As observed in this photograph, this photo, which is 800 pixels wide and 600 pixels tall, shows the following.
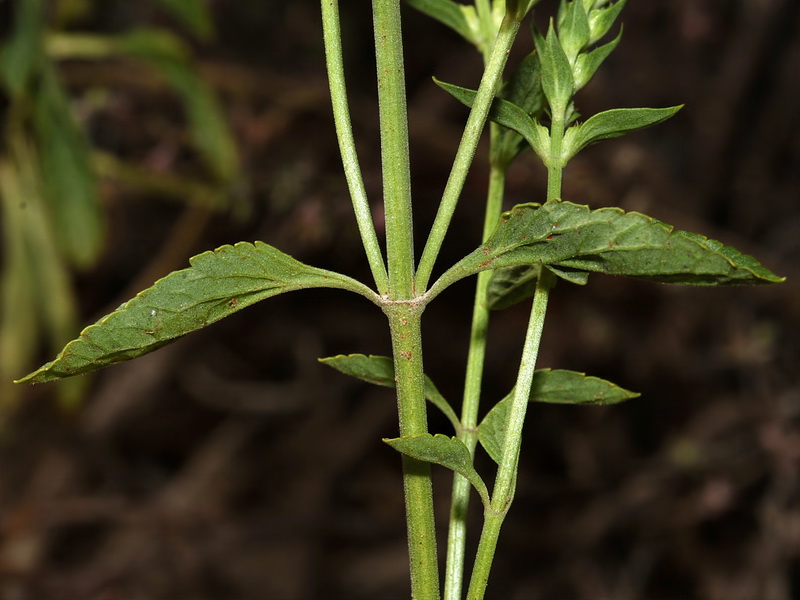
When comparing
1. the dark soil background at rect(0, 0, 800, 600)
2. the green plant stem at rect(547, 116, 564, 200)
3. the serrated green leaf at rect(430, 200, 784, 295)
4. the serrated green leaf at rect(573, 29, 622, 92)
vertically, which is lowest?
the dark soil background at rect(0, 0, 800, 600)

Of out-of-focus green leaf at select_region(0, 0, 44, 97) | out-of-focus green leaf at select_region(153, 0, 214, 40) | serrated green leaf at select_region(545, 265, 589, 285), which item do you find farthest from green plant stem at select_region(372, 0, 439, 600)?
out-of-focus green leaf at select_region(153, 0, 214, 40)

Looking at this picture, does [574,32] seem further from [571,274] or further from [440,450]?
[440,450]

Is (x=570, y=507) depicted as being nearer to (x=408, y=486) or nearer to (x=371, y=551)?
(x=371, y=551)

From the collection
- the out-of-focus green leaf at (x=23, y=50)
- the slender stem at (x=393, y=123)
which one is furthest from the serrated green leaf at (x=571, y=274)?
the out-of-focus green leaf at (x=23, y=50)

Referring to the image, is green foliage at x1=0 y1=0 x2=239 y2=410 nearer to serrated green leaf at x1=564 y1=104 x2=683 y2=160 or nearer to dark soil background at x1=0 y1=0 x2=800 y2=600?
dark soil background at x1=0 y1=0 x2=800 y2=600

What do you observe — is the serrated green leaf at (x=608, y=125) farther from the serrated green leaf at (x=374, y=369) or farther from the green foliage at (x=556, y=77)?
the serrated green leaf at (x=374, y=369)

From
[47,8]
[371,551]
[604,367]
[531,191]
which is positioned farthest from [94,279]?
Answer: [604,367]

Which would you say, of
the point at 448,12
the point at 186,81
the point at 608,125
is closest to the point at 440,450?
the point at 608,125
